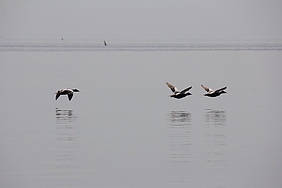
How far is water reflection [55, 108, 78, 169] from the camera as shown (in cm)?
1650

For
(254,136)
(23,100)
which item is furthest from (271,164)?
(23,100)

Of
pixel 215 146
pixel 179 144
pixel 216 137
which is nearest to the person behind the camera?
pixel 215 146

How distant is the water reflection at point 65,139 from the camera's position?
16500 mm

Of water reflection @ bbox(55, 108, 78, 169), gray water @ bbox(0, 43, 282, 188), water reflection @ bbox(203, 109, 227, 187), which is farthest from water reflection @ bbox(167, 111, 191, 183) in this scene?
water reflection @ bbox(55, 108, 78, 169)

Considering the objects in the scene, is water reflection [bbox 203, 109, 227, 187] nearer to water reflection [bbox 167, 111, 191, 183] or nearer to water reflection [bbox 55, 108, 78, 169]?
water reflection [bbox 167, 111, 191, 183]

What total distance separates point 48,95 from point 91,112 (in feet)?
20.7

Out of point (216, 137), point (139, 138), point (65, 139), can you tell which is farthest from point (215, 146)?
point (65, 139)

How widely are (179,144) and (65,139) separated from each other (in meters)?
3.04

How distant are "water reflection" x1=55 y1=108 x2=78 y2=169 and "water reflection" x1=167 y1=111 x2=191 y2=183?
2252mm

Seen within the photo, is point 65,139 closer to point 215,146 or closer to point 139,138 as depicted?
point 139,138

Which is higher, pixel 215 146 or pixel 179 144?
pixel 179 144

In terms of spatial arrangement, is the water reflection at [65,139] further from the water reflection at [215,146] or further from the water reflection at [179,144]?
the water reflection at [215,146]

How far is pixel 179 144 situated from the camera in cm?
1864

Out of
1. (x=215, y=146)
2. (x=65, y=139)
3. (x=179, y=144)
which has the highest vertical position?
(x=65, y=139)
